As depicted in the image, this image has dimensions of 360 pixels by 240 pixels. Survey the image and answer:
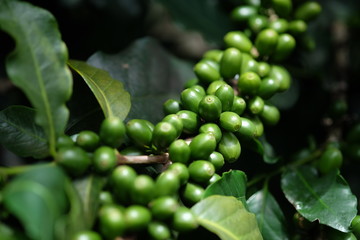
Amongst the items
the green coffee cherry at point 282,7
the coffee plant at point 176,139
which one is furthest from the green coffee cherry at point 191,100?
the green coffee cherry at point 282,7

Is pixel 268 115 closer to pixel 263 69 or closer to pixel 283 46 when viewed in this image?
pixel 263 69

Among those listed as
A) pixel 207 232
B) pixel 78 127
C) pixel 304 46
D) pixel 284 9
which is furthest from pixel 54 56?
pixel 304 46

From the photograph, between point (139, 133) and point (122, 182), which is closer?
point (122, 182)

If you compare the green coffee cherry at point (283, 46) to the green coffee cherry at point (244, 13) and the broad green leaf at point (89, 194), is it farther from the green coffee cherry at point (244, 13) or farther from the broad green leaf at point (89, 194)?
the broad green leaf at point (89, 194)

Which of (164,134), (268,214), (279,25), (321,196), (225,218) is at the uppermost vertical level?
(279,25)

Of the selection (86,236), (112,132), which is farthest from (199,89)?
(86,236)

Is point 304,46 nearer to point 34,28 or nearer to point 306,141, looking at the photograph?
point 306,141

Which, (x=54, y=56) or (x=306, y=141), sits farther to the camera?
(x=306, y=141)
